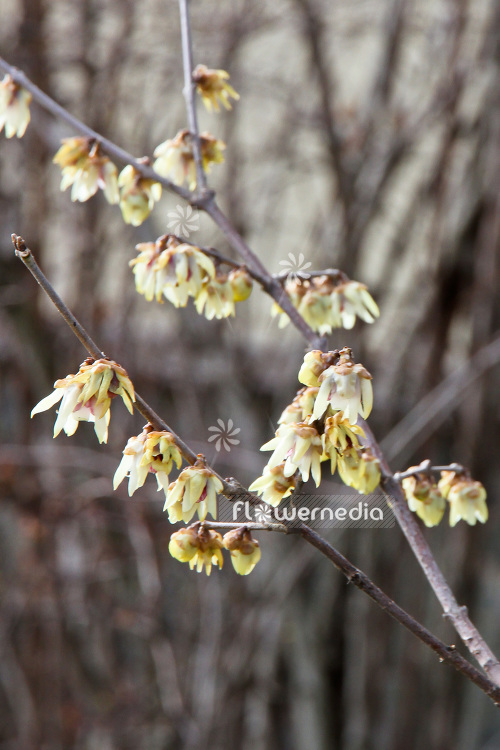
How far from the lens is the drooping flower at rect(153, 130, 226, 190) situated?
93 centimetres

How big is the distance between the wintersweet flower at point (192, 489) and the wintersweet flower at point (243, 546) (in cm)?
3

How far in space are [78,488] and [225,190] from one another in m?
1.18

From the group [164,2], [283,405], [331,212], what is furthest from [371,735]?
[164,2]

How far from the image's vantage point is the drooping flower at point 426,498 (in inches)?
31.0

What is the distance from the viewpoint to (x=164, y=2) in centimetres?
234

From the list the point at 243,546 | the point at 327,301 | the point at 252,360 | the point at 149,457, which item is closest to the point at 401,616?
the point at 243,546

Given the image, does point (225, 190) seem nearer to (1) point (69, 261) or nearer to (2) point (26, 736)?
(1) point (69, 261)

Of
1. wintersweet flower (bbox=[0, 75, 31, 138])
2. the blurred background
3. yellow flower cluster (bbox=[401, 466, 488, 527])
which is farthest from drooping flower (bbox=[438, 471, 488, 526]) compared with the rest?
the blurred background

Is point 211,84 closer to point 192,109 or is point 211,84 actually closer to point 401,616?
point 192,109

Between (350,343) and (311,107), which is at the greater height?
(311,107)

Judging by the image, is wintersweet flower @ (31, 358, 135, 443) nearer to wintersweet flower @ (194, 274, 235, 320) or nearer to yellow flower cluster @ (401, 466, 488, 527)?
wintersweet flower @ (194, 274, 235, 320)

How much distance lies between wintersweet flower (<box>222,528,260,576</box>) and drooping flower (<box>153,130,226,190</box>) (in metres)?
0.56

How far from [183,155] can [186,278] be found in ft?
0.88

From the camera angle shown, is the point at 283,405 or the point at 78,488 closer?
the point at 78,488
